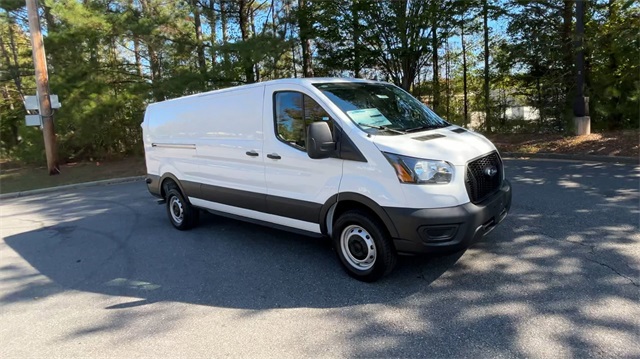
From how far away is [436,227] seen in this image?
12.3ft

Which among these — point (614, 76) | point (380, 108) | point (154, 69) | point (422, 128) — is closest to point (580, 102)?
point (614, 76)

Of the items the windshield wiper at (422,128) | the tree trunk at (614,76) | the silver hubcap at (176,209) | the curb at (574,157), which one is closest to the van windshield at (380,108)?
the windshield wiper at (422,128)

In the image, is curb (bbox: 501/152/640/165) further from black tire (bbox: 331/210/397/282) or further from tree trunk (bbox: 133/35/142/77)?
tree trunk (bbox: 133/35/142/77)

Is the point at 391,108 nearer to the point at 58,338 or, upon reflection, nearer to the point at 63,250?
the point at 58,338

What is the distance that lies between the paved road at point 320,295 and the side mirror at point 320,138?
4.31 feet

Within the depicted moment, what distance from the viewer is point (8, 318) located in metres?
4.07

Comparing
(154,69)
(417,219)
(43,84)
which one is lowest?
(417,219)

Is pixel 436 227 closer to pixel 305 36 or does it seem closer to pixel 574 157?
pixel 574 157

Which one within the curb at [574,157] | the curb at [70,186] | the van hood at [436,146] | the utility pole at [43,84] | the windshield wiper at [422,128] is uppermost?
the utility pole at [43,84]

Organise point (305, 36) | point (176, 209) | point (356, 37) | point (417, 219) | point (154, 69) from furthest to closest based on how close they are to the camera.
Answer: point (154, 69)
point (305, 36)
point (356, 37)
point (176, 209)
point (417, 219)

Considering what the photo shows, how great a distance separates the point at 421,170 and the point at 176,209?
4372mm

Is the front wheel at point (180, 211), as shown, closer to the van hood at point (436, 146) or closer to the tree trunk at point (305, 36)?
the van hood at point (436, 146)

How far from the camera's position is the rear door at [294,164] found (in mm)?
4367

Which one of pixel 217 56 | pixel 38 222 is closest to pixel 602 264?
pixel 38 222
